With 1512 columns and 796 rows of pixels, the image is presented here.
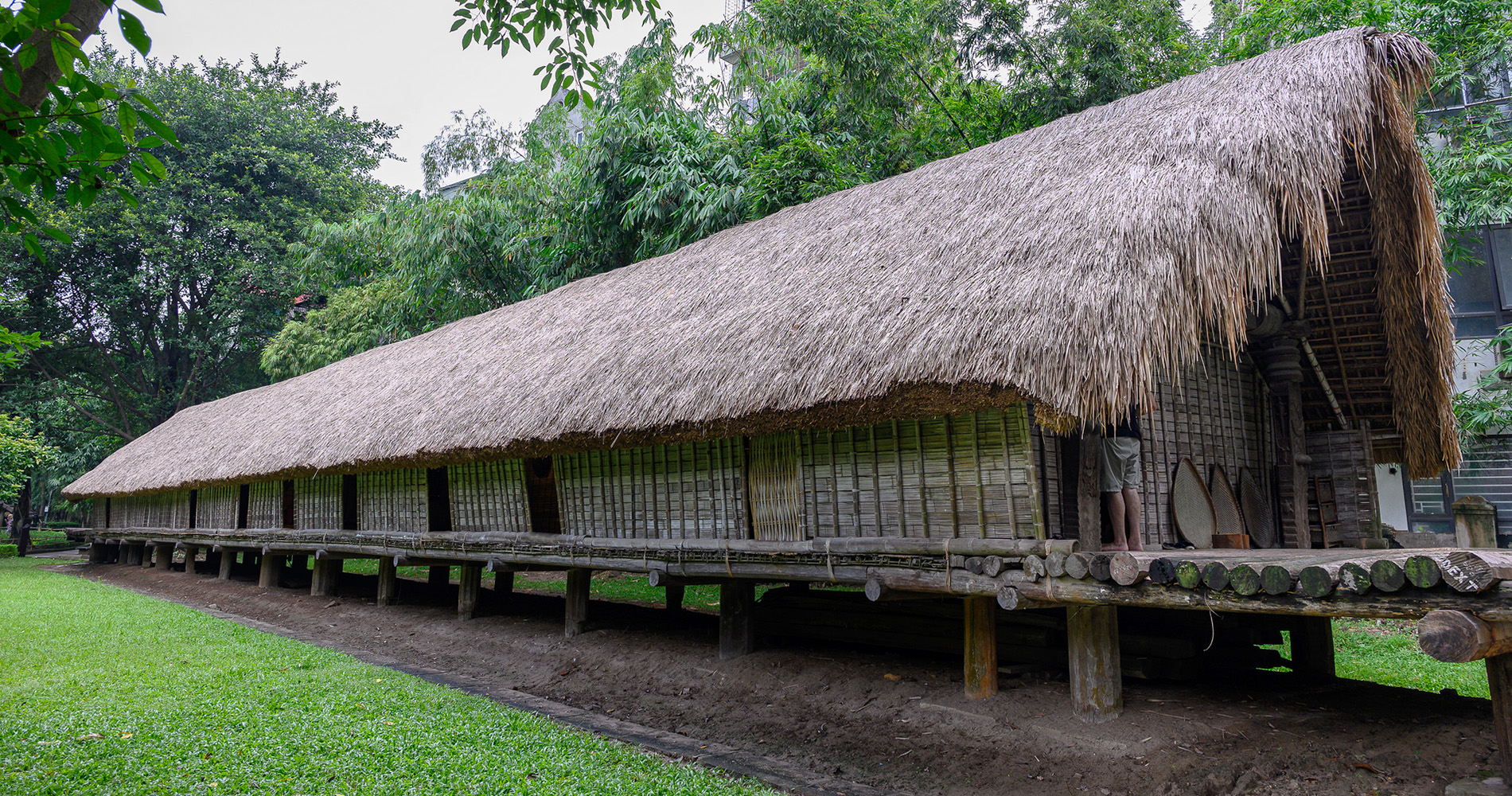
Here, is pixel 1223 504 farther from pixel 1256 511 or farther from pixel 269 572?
pixel 269 572

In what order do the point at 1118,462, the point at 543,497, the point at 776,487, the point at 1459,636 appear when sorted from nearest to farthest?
the point at 1459,636, the point at 1118,462, the point at 776,487, the point at 543,497

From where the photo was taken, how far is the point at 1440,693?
5.76 m

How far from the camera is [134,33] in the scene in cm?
257

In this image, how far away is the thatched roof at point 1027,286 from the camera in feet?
16.2

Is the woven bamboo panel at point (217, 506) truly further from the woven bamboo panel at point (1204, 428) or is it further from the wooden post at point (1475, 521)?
the wooden post at point (1475, 521)

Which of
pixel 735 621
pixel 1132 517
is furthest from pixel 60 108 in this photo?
pixel 735 621

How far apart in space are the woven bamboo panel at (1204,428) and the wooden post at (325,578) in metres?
11.7

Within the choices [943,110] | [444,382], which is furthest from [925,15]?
[444,382]

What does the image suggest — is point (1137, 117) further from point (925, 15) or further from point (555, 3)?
point (925, 15)

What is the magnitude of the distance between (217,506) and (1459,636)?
1782cm

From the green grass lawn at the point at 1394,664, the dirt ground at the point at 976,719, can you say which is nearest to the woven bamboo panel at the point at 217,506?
the dirt ground at the point at 976,719

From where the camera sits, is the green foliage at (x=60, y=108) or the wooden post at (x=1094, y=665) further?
the wooden post at (x=1094, y=665)

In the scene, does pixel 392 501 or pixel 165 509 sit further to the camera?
pixel 165 509

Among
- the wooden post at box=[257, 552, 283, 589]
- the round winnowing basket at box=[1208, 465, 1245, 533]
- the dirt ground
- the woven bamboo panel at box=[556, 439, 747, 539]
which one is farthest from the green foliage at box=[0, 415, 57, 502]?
the round winnowing basket at box=[1208, 465, 1245, 533]
